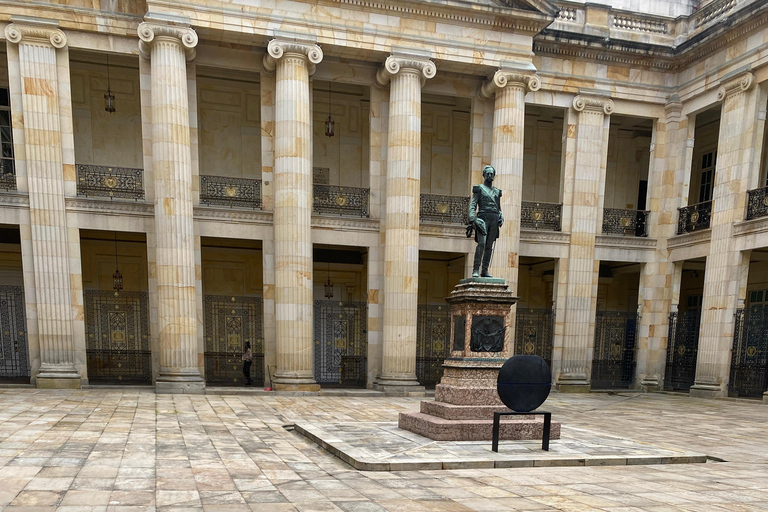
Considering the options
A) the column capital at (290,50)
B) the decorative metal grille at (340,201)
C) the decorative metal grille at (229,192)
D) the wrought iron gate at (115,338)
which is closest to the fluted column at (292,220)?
the column capital at (290,50)

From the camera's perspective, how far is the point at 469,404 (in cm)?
778

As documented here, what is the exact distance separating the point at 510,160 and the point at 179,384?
11.0 meters

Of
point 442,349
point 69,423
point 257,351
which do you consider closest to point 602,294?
point 442,349

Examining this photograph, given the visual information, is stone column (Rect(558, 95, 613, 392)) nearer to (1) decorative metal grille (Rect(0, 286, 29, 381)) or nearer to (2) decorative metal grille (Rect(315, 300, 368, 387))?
(2) decorative metal grille (Rect(315, 300, 368, 387))

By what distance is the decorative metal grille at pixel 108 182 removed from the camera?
14031 millimetres

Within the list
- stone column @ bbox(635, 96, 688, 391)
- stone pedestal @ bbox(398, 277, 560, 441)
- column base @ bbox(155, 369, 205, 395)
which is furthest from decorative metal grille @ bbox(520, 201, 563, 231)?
column base @ bbox(155, 369, 205, 395)

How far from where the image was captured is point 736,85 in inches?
584

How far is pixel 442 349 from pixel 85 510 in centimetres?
1488

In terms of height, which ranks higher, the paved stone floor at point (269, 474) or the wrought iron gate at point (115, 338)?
the paved stone floor at point (269, 474)

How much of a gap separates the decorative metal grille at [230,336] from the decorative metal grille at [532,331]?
8.92 metres

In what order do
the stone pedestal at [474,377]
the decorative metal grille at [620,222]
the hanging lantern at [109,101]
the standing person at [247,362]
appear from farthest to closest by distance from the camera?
the decorative metal grille at [620,222]
the standing person at [247,362]
the hanging lantern at [109,101]
the stone pedestal at [474,377]

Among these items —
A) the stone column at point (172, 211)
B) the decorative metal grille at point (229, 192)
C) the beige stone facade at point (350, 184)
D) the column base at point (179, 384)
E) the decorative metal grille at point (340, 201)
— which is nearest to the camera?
the column base at point (179, 384)

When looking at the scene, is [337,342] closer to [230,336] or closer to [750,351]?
[230,336]

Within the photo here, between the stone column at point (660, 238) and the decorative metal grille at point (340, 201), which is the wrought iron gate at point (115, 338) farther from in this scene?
the stone column at point (660, 238)
